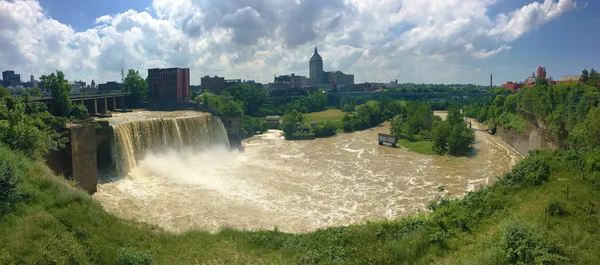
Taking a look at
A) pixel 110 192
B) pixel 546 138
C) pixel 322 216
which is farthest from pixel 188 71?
pixel 546 138

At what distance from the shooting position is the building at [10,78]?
121m

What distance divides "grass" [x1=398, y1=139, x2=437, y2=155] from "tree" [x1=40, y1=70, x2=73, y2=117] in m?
37.7

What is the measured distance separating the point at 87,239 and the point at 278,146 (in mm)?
39032

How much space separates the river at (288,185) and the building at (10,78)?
112 m

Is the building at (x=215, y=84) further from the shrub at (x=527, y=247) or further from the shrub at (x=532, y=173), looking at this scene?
the shrub at (x=527, y=247)

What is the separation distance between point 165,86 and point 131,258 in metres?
53.5

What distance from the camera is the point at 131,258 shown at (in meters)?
11.4

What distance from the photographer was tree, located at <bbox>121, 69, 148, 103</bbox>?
195 ft

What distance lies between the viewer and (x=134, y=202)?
2538 centimetres

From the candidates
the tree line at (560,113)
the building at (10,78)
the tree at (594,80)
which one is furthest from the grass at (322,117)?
the building at (10,78)

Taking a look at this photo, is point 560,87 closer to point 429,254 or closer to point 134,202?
point 429,254

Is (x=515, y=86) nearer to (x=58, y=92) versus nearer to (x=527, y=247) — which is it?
(x=58, y=92)

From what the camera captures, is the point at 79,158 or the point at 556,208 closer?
the point at 556,208

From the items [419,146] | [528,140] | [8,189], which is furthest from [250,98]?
[8,189]
